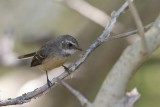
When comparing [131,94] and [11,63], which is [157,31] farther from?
[11,63]

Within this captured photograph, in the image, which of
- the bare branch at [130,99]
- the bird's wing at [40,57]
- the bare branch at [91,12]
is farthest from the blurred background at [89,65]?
the bare branch at [130,99]

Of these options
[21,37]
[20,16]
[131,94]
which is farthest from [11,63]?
[131,94]

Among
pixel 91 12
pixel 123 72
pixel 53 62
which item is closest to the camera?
pixel 123 72

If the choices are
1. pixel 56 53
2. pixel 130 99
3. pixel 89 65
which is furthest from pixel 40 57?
pixel 130 99

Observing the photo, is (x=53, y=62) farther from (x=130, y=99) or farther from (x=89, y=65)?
(x=130, y=99)

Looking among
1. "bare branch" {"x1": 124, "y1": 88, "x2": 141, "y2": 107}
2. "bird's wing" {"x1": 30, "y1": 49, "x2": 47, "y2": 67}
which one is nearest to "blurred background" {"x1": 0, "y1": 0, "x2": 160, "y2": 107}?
"bird's wing" {"x1": 30, "y1": 49, "x2": 47, "y2": 67}

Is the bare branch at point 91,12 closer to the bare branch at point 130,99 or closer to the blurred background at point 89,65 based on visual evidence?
the blurred background at point 89,65

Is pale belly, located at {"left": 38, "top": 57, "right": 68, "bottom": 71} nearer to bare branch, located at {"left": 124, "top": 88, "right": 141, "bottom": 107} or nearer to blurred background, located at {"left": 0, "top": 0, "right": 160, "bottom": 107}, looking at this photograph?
blurred background, located at {"left": 0, "top": 0, "right": 160, "bottom": 107}

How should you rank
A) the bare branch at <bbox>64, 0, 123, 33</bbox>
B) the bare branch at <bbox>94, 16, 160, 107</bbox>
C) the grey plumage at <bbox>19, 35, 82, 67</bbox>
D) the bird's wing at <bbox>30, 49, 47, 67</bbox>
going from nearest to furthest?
the bare branch at <bbox>94, 16, 160, 107</bbox> < the grey plumage at <bbox>19, 35, 82, 67</bbox> < the bird's wing at <bbox>30, 49, 47, 67</bbox> < the bare branch at <bbox>64, 0, 123, 33</bbox>

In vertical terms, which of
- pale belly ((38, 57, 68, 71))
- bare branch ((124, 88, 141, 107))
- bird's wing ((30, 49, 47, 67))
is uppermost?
bird's wing ((30, 49, 47, 67))
